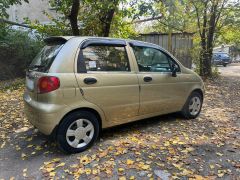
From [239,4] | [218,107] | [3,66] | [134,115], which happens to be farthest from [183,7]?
[134,115]

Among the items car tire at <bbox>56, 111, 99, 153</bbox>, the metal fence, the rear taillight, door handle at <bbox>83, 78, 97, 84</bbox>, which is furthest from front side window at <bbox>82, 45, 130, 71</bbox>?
the metal fence

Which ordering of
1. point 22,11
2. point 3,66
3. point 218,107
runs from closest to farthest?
1. point 218,107
2. point 3,66
3. point 22,11

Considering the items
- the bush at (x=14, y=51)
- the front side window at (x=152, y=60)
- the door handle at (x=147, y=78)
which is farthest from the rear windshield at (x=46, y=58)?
the bush at (x=14, y=51)

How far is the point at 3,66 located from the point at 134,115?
827cm

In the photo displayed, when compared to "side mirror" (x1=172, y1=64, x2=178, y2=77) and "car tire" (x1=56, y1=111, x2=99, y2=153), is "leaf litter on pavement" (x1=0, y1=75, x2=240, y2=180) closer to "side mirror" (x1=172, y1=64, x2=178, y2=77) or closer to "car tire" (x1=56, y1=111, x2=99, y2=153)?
"car tire" (x1=56, y1=111, x2=99, y2=153)

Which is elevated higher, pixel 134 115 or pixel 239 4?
pixel 239 4

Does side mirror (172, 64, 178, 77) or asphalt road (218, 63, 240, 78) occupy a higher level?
side mirror (172, 64, 178, 77)

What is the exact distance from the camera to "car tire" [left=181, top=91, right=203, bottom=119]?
18.8 ft

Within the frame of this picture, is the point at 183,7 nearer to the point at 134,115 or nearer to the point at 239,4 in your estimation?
the point at 239,4

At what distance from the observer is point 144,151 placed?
4.14 metres

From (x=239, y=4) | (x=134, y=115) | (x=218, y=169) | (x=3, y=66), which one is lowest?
(x=218, y=169)

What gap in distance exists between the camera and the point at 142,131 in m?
5.02

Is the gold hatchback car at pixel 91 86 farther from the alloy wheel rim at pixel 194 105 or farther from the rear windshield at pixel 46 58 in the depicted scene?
the alloy wheel rim at pixel 194 105

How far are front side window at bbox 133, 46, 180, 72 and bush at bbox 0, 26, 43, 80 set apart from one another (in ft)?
25.0
